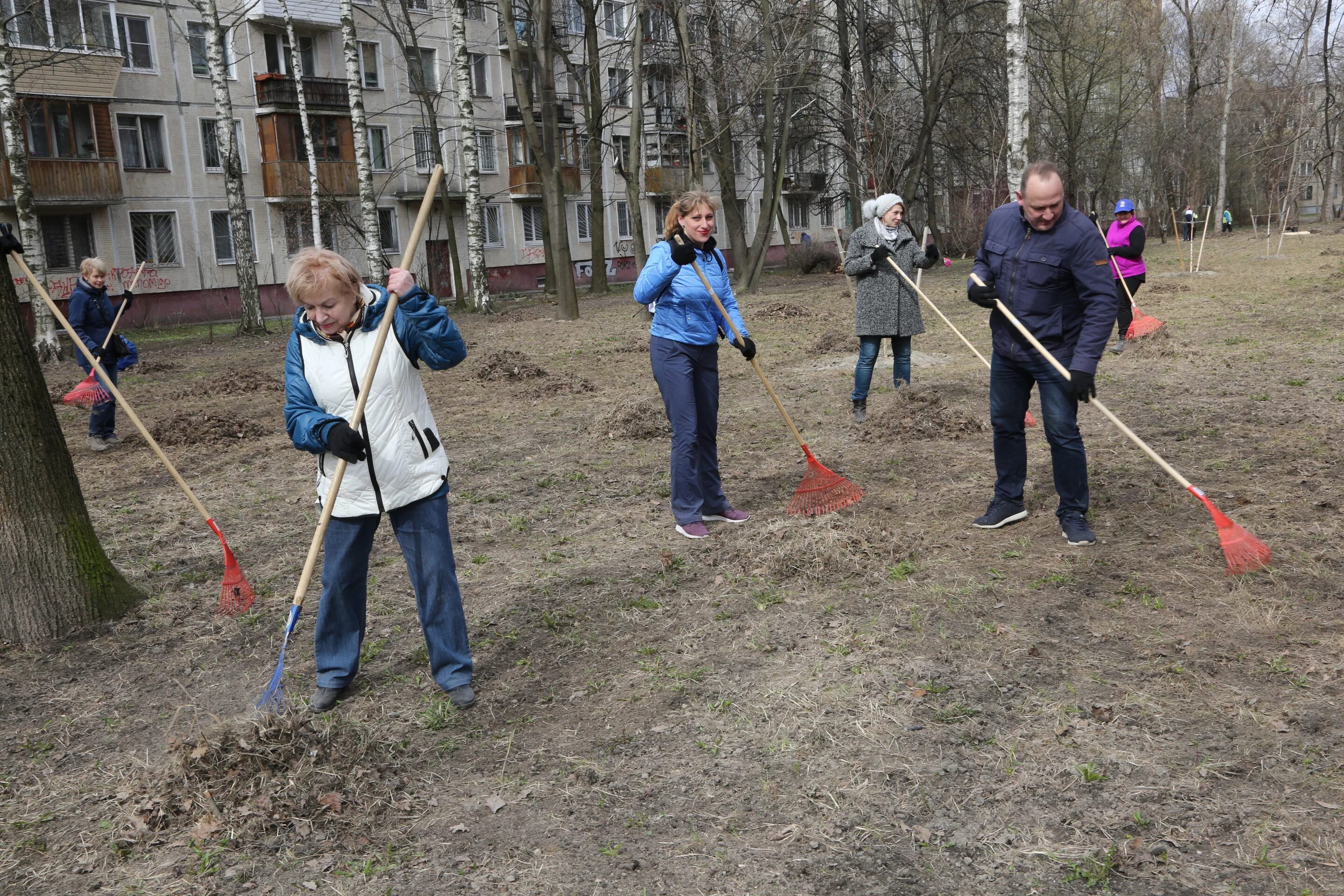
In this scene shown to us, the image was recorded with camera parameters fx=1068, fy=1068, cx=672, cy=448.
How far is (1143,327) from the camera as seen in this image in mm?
12477

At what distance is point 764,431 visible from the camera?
29.1ft

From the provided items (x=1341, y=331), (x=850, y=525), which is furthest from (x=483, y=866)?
(x=1341, y=331)

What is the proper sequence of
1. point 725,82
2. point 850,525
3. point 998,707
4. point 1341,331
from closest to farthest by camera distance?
1. point 998,707
2. point 850,525
3. point 1341,331
4. point 725,82

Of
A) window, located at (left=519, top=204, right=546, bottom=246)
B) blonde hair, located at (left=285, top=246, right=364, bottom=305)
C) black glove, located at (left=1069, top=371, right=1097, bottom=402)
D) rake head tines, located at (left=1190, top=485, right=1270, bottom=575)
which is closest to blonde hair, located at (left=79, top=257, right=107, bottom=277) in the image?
blonde hair, located at (left=285, top=246, right=364, bottom=305)

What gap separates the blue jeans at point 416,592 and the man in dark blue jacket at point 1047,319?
306 cm

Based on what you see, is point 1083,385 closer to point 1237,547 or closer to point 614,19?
point 1237,547

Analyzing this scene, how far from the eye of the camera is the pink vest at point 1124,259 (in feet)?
39.6

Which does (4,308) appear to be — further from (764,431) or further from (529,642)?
(764,431)

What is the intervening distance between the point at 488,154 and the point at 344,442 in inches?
1413

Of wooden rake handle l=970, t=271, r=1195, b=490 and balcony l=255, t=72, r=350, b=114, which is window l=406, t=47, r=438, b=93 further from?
wooden rake handle l=970, t=271, r=1195, b=490

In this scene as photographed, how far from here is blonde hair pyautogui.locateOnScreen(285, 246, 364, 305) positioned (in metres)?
3.57

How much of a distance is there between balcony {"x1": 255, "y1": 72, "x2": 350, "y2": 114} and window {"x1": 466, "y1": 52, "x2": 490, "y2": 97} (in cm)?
564

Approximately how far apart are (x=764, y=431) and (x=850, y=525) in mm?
3372

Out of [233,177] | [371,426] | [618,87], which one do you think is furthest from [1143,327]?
[618,87]
